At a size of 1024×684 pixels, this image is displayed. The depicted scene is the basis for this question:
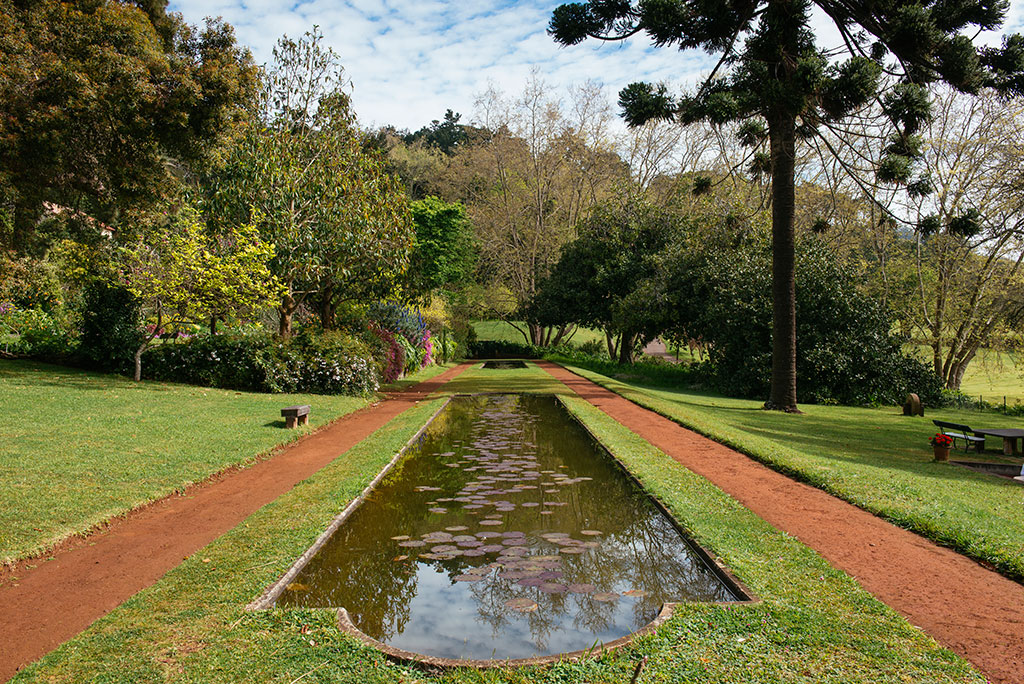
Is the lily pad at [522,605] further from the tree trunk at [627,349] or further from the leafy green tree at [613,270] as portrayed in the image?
the tree trunk at [627,349]

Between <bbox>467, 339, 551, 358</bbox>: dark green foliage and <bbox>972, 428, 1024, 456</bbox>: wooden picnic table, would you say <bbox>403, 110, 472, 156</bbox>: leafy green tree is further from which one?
<bbox>972, 428, 1024, 456</bbox>: wooden picnic table

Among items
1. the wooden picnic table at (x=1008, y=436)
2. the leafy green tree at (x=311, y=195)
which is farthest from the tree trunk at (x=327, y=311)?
the wooden picnic table at (x=1008, y=436)

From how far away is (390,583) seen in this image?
16.3ft

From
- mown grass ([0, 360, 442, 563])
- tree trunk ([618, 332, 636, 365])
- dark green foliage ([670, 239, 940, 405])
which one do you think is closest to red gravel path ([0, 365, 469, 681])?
mown grass ([0, 360, 442, 563])

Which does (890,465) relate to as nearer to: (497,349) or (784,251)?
(784,251)

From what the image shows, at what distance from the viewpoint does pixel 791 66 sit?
16.0 meters

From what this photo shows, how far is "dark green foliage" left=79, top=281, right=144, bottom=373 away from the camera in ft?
50.5

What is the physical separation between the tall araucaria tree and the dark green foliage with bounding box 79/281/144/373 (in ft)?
39.3

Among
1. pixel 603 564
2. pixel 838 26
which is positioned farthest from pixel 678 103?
pixel 603 564

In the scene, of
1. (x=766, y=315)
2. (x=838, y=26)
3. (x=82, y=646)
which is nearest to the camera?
(x=82, y=646)

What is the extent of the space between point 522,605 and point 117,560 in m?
3.42

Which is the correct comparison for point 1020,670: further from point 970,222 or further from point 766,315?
point 766,315

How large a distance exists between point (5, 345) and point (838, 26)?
2245 centimetres

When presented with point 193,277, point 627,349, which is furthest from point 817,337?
point 193,277
